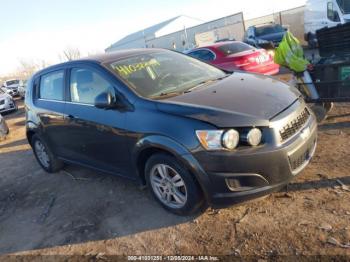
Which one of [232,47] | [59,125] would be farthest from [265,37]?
[59,125]

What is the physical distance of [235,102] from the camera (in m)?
3.55

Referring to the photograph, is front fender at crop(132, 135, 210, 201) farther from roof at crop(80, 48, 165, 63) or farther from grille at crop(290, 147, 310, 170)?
roof at crop(80, 48, 165, 63)

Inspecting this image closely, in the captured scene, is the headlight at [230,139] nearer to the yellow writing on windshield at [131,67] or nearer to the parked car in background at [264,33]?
the yellow writing on windshield at [131,67]

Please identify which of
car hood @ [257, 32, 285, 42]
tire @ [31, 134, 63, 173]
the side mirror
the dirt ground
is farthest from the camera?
car hood @ [257, 32, 285, 42]

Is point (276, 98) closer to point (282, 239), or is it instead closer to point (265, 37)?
point (282, 239)

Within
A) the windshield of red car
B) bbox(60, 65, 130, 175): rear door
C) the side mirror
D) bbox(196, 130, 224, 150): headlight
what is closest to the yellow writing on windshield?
bbox(60, 65, 130, 175): rear door

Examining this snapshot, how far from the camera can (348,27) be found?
556 cm

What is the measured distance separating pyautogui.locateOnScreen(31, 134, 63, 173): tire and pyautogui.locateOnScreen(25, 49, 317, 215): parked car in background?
65 cm

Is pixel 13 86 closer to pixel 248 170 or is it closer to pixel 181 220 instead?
pixel 181 220

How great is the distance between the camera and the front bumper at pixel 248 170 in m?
3.21

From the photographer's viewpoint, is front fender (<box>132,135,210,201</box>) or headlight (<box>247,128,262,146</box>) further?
front fender (<box>132,135,210,201</box>)

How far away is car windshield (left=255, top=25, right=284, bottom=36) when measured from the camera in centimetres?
1938

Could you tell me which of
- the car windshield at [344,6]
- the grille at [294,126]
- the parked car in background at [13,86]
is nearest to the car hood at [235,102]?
the grille at [294,126]

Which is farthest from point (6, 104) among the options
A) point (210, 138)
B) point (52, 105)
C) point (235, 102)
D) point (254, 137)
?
point (254, 137)
